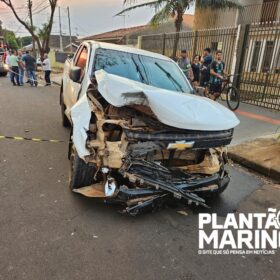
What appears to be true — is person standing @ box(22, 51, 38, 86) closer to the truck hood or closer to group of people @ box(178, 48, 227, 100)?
group of people @ box(178, 48, 227, 100)

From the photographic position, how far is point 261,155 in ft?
16.4

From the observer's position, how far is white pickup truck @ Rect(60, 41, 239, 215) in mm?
2734

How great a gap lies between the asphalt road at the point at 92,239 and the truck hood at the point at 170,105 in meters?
1.14

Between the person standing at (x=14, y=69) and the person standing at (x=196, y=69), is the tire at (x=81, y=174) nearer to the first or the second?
the person standing at (x=196, y=69)

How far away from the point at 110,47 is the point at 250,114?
18.5 feet

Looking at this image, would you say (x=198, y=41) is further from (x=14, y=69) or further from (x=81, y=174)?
(x=81, y=174)

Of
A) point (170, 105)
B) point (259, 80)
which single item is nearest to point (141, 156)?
point (170, 105)

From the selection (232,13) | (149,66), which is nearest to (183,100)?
(149,66)

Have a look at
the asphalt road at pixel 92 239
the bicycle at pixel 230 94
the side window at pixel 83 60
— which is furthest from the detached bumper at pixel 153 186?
the bicycle at pixel 230 94

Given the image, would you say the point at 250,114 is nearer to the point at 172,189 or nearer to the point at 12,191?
the point at 172,189

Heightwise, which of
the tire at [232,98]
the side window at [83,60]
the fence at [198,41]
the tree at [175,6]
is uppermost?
the tree at [175,6]

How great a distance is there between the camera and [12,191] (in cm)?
344

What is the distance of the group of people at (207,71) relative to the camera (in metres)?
8.70

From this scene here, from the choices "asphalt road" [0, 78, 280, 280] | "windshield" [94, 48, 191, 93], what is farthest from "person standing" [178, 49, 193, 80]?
"asphalt road" [0, 78, 280, 280]
